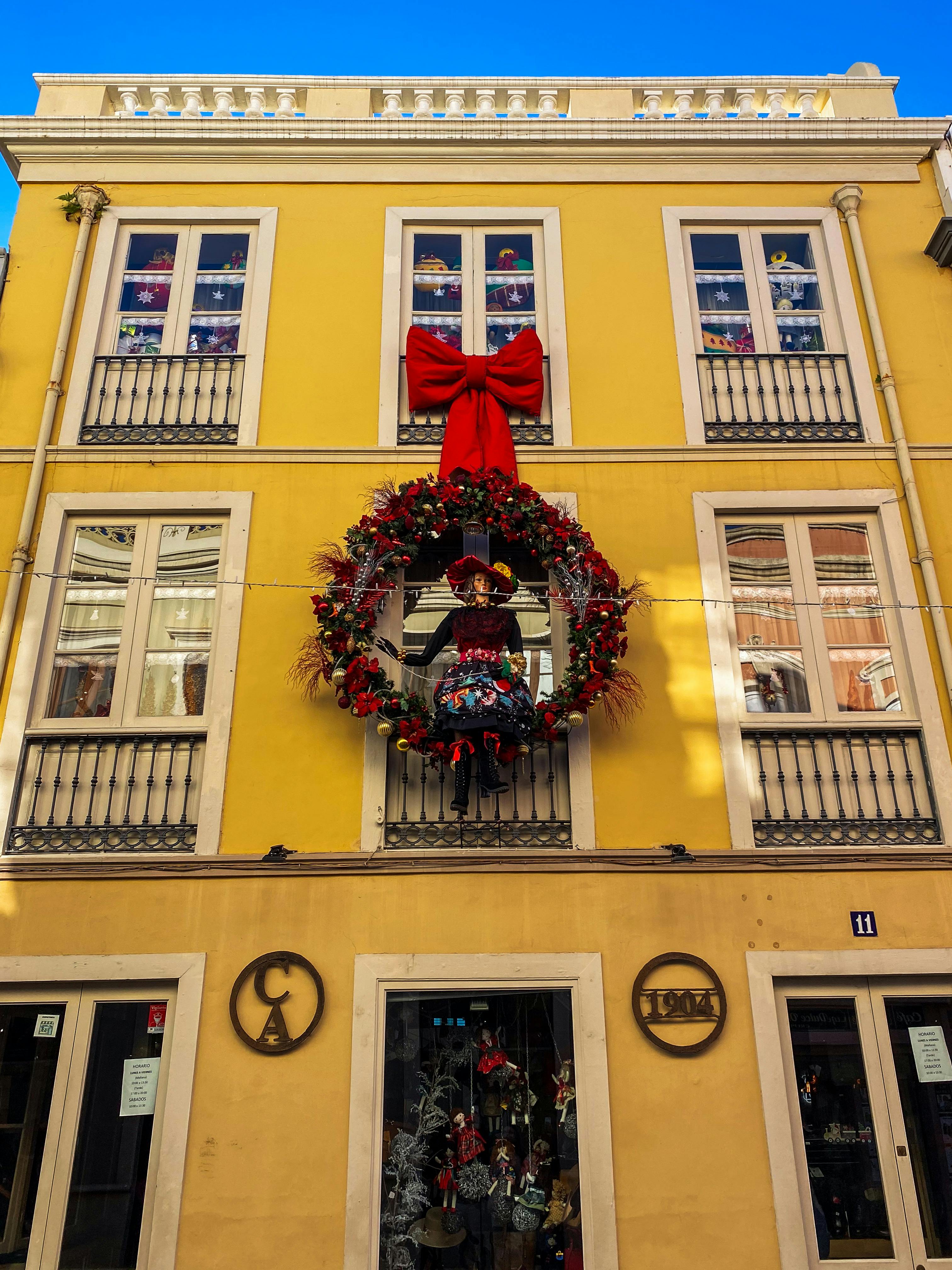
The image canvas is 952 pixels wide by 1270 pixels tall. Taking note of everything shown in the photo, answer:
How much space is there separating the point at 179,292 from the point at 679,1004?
7.02 m

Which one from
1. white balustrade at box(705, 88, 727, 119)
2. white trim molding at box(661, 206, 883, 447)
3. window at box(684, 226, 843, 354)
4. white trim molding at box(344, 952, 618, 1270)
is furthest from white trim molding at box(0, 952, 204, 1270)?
white balustrade at box(705, 88, 727, 119)

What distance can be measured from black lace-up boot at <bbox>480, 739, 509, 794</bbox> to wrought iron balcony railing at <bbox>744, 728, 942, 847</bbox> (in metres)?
1.85

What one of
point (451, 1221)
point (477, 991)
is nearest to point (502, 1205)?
point (451, 1221)

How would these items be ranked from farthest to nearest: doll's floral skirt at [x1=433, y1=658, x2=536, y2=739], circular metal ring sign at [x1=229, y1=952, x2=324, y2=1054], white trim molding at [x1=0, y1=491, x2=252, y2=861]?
1. white trim molding at [x1=0, y1=491, x2=252, y2=861]
2. doll's floral skirt at [x1=433, y1=658, x2=536, y2=739]
3. circular metal ring sign at [x1=229, y1=952, x2=324, y2=1054]

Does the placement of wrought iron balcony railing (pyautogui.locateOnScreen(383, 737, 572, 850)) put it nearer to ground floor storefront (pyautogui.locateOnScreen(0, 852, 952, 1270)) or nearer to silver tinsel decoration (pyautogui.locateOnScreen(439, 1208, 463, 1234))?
ground floor storefront (pyautogui.locateOnScreen(0, 852, 952, 1270))

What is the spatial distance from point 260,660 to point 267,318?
3.09m

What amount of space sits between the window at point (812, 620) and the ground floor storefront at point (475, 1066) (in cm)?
128

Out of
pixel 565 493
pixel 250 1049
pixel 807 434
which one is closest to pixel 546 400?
pixel 565 493

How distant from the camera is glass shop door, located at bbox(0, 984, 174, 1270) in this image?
6.14m

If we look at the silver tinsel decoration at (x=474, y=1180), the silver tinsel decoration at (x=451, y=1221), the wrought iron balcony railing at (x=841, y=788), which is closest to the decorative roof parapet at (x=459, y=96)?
the wrought iron balcony railing at (x=841, y=788)

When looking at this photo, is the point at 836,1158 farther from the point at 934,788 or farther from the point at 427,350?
the point at 427,350

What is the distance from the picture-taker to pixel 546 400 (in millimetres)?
8375

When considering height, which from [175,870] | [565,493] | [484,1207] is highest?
[565,493]

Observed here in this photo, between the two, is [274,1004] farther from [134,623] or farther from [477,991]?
[134,623]
